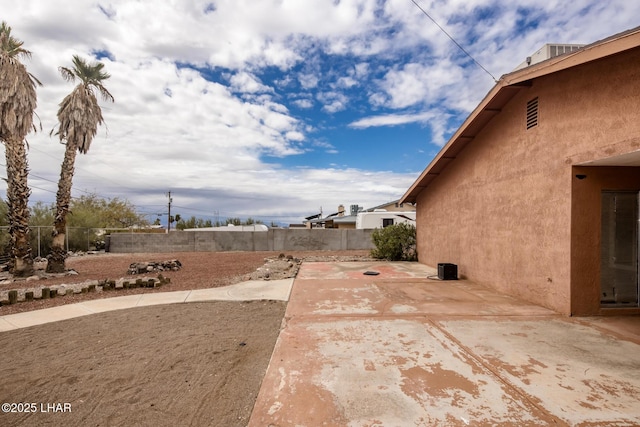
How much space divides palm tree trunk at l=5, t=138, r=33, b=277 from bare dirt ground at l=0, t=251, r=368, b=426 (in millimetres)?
7935

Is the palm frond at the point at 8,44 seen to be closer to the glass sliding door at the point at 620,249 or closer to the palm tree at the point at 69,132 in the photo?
the palm tree at the point at 69,132

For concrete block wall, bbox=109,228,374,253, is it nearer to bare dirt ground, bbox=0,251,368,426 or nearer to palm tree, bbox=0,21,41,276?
palm tree, bbox=0,21,41,276

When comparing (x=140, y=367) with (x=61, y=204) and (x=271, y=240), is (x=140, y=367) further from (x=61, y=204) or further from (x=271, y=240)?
(x=271, y=240)

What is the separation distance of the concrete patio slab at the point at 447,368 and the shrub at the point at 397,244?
854 cm

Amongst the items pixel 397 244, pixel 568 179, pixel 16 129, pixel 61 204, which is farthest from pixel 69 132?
pixel 568 179

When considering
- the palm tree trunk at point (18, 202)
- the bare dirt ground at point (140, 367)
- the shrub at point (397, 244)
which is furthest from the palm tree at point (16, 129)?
the shrub at point (397, 244)

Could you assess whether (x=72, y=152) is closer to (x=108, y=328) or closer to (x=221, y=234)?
(x=108, y=328)

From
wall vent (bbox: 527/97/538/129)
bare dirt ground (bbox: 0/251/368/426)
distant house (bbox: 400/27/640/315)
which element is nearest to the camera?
bare dirt ground (bbox: 0/251/368/426)

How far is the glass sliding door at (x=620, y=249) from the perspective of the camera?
5852mm

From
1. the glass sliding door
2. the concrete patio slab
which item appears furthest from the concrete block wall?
the glass sliding door

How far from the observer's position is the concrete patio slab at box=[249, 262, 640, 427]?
9.12ft

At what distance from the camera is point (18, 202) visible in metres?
11.2

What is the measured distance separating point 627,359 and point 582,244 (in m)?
2.34

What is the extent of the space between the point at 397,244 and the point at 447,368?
11582 millimetres
